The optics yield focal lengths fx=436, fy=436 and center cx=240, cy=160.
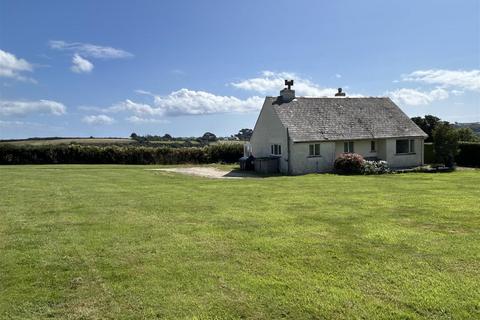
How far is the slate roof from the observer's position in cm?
3084

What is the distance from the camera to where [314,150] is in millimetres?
30422

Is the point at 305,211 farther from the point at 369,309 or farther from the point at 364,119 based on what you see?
the point at 364,119

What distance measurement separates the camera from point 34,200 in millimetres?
14234

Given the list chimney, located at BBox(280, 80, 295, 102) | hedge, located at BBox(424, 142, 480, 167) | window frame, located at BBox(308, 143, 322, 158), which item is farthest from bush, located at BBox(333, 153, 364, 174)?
hedge, located at BBox(424, 142, 480, 167)

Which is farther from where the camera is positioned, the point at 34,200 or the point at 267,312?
the point at 34,200

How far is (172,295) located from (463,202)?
1110 cm

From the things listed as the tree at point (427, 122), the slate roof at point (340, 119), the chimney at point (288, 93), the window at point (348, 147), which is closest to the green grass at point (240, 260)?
the slate roof at point (340, 119)

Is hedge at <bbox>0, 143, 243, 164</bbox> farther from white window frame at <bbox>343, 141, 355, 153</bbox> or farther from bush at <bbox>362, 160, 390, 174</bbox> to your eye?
bush at <bbox>362, 160, 390, 174</bbox>

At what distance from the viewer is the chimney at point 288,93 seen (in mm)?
33219

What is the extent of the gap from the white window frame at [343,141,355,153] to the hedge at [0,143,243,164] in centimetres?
1432

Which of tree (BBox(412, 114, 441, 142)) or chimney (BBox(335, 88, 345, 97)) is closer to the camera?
chimney (BBox(335, 88, 345, 97))

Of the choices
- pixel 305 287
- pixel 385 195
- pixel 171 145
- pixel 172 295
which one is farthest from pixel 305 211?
pixel 171 145

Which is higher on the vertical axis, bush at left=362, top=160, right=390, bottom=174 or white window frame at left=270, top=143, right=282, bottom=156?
white window frame at left=270, top=143, right=282, bottom=156

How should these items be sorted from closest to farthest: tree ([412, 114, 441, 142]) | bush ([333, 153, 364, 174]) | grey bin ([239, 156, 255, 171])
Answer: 1. bush ([333, 153, 364, 174])
2. grey bin ([239, 156, 255, 171])
3. tree ([412, 114, 441, 142])
